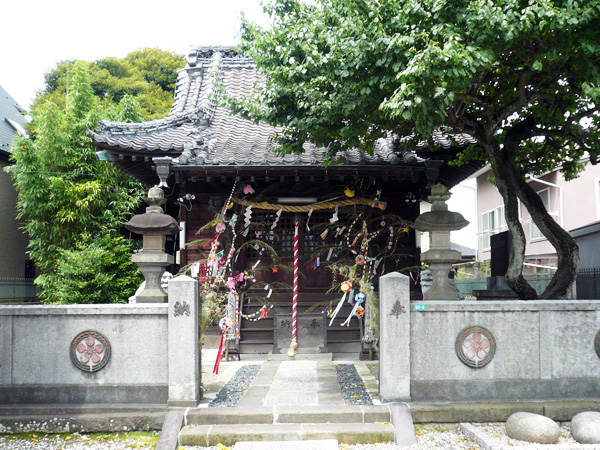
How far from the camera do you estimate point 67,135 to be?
16.2 meters

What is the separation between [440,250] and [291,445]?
3.66 meters

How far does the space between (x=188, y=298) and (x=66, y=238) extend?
35.9 feet

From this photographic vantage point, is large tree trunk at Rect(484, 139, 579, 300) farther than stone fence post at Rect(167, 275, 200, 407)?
Yes

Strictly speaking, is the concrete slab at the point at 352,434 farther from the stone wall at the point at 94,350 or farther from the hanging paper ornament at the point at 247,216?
the hanging paper ornament at the point at 247,216

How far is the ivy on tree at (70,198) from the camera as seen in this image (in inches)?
594

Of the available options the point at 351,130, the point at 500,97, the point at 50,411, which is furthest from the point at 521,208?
the point at 50,411

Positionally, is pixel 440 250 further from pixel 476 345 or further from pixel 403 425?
pixel 403 425

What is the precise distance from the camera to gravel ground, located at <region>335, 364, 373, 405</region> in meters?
7.07

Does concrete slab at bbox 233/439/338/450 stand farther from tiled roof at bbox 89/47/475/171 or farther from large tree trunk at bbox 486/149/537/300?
tiled roof at bbox 89/47/475/171

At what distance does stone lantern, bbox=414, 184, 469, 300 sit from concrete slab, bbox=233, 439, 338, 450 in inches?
109

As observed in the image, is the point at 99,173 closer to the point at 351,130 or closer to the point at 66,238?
the point at 66,238

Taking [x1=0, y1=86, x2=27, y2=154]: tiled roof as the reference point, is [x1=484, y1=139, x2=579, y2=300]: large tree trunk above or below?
below

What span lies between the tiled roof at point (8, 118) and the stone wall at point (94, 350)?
15607 mm

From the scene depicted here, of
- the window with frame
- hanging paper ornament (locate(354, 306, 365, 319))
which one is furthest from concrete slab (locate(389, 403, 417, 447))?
the window with frame
